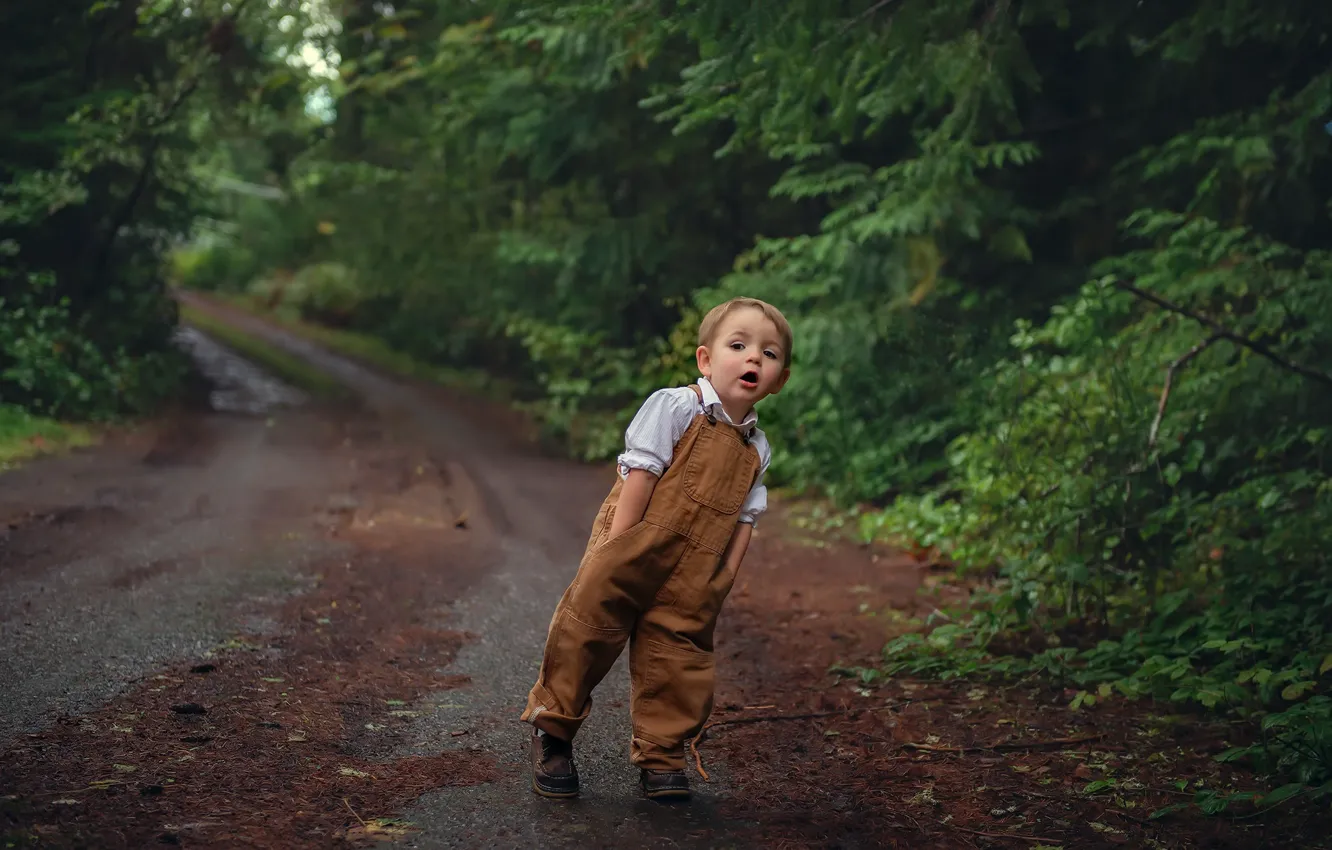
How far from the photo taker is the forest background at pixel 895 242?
6.49 meters

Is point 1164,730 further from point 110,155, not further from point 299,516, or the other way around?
point 110,155

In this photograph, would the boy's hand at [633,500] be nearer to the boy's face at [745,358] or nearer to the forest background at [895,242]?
the boy's face at [745,358]

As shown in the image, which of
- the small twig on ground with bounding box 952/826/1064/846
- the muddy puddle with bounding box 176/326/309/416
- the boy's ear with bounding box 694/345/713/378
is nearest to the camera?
the small twig on ground with bounding box 952/826/1064/846

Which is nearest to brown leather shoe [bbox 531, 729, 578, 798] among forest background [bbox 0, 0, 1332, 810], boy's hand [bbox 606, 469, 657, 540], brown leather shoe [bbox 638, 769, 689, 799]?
brown leather shoe [bbox 638, 769, 689, 799]

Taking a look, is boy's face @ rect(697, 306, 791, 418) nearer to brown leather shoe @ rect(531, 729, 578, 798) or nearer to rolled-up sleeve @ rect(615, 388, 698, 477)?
rolled-up sleeve @ rect(615, 388, 698, 477)

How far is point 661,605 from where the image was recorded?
13.4 ft

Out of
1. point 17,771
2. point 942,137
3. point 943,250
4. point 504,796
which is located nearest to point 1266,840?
point 504,796

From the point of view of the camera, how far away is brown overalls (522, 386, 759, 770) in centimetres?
399

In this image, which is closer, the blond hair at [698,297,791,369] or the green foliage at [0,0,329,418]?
the blond hair at [698,297,791,369]

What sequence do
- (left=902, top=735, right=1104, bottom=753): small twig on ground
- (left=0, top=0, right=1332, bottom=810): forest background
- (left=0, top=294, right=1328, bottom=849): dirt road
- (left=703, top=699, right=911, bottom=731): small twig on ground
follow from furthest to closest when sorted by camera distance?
(left=0, top=0, right=1332, bottom=810): forest background → (left=703, top=699, right=911, bottom=731): small twig on ground → (left=902, top=735, right=1104, bottom=753): small twig on ground → (left=0, top=294, right=1328, bottom=849): dirt road

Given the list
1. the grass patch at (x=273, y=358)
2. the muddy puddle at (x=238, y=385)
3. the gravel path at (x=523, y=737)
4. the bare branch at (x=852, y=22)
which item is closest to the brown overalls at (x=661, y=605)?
the gravel path at (x=523, y=737)

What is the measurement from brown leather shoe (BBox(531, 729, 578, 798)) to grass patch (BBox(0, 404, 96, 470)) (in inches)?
406

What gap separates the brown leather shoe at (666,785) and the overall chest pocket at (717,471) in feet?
2.92

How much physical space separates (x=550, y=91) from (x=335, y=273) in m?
20.5
